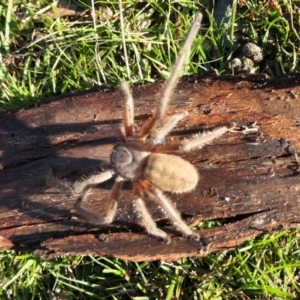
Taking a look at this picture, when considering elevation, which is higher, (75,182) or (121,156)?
(121,156)

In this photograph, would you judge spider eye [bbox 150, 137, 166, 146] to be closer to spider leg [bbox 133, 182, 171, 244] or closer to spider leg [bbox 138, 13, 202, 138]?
spider leg [bbox 138, 13, 202, 138]

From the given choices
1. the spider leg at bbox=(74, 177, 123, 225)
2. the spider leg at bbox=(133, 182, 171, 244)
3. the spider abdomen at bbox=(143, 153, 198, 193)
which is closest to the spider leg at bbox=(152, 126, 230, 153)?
the spider abdomen at bbox=(143, 153, 198, 193)

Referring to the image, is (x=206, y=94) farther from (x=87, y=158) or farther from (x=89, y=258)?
(x=89, y=258)

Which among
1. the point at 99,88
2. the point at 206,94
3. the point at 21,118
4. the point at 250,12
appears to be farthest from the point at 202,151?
the point at 250,12

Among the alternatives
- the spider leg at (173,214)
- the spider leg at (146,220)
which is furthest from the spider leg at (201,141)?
the spider leg at (146,220)

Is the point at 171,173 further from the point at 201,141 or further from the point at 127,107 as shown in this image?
the point at 127,107

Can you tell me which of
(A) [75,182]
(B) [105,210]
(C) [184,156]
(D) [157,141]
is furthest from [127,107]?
(B) [105,210]

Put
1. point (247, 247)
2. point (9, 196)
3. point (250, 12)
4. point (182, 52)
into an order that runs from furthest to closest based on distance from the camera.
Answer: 1. point (250, 12)
2. point (247, 247)
3. point (9, 196)
4. point (182, 52)
